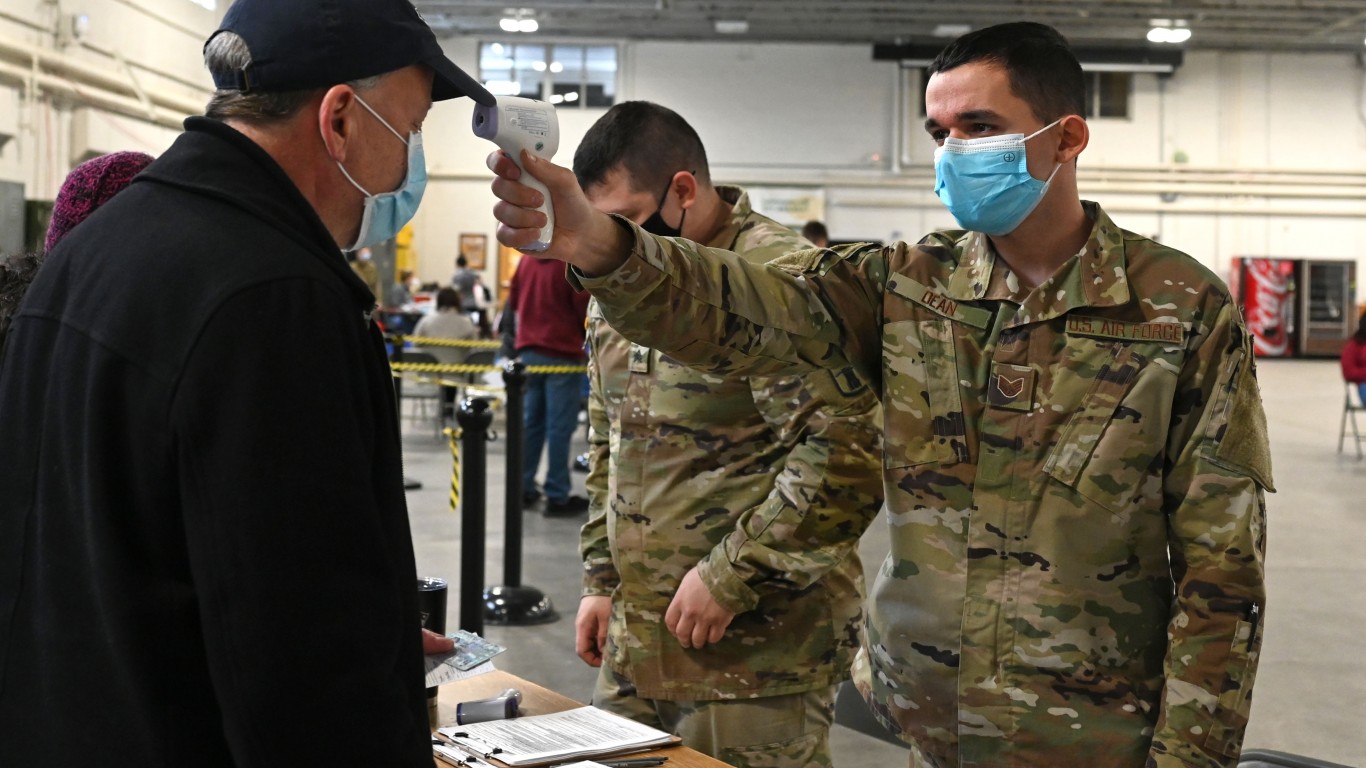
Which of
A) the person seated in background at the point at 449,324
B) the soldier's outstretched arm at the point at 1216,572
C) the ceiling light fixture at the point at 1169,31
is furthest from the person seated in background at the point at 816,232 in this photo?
the ceiling light fixture at the point at 1169,31

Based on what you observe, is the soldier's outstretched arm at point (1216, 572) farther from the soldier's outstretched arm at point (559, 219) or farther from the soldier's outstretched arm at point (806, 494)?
the soldier's outstretched arm at point (559, 219)

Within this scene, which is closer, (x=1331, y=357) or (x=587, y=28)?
(x=587, y=28)

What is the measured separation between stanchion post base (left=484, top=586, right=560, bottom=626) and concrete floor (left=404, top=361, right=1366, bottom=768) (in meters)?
0.05

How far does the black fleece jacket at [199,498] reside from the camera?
0.95 m

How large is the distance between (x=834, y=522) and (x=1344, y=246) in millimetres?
21320

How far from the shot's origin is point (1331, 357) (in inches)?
819

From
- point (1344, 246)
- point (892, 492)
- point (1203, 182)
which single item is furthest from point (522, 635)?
point (1344, 246)

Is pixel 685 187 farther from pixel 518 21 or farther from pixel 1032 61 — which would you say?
pixel 518 21

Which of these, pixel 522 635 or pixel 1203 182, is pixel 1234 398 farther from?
pixel 1203 182

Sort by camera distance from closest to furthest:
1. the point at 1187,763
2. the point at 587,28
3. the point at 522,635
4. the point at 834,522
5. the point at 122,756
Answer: the point at 122,756
the point at 1187,763
the point at 834,522
the point at 522,635
the point at 587,28

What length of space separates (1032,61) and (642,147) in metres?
0.78

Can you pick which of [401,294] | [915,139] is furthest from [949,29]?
[401,294]

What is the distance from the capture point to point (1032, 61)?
175cm

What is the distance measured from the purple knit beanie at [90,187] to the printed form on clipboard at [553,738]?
105 centimetres
